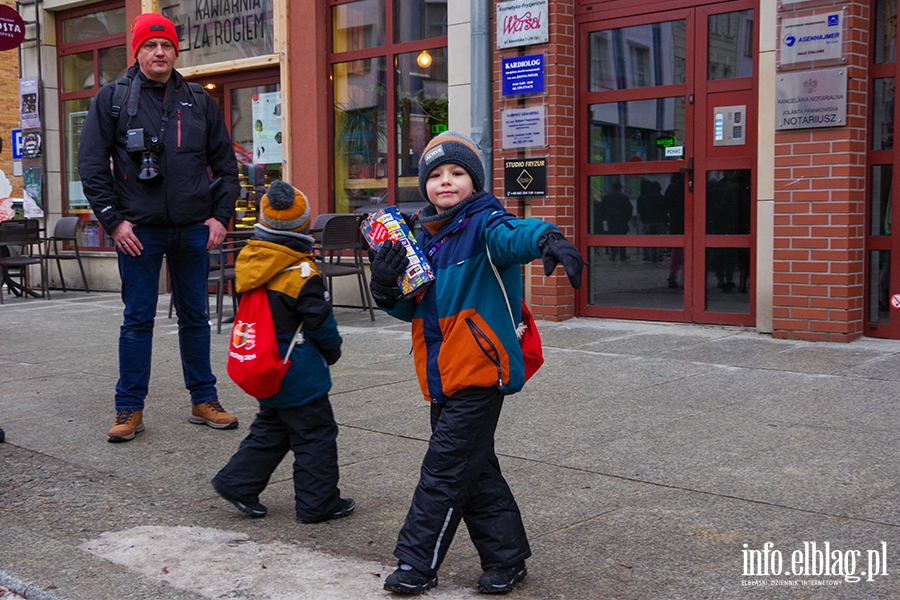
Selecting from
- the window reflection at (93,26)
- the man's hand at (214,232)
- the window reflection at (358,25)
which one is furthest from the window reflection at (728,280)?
the window reflection at (93,26)

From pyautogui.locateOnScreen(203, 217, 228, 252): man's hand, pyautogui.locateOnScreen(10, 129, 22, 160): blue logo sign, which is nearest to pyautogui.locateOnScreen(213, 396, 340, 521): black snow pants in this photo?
pyautogui.locateOnScreen(203, 217, 228, 252): man's hand

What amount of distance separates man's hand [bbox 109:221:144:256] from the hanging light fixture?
5852 mm

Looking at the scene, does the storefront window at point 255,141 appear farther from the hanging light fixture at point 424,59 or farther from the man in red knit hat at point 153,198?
the man in red knit hat at point 153,198

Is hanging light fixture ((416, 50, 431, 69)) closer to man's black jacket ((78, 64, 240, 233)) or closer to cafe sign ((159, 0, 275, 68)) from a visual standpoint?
cafe sign ((159, 0, 275, 68))

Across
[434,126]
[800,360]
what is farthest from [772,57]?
[434,126]

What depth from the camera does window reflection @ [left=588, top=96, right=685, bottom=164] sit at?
8.96 metres

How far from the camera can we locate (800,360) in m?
7.19

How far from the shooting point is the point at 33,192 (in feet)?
50.1

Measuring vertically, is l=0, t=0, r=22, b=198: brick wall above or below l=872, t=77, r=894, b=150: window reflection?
above

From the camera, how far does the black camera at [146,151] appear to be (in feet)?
17.7

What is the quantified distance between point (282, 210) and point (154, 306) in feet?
5.51

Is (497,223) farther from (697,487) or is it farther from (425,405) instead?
(425,405)

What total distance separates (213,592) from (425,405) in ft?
9.56

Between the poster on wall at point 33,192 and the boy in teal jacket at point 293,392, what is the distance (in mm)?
11990
